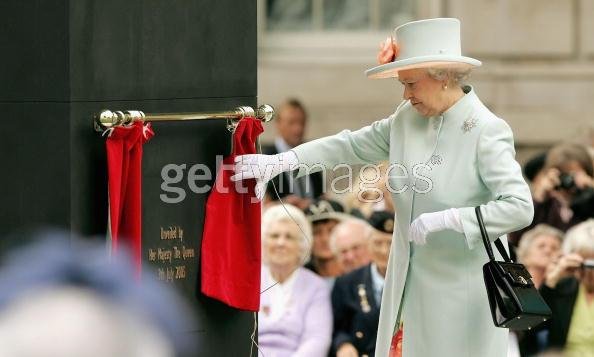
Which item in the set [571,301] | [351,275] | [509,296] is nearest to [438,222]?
[509,296]

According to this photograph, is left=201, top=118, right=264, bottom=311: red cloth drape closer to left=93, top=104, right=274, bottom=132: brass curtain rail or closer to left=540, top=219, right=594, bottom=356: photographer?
left=93, top=104, right=274, bottom=132: brass curtain rail

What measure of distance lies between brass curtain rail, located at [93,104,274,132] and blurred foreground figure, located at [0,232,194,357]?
3.00 m

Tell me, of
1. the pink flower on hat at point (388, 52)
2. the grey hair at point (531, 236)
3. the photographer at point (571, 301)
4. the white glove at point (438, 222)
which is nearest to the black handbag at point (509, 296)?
the white glove at point (438, 222)

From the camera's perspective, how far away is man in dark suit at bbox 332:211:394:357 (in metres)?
6.12

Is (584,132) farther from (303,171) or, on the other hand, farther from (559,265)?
(303,171)

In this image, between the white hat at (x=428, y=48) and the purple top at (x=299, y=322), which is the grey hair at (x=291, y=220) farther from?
the white hat at (x=428, y=48)

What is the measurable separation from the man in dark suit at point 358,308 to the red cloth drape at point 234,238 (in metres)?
1.66

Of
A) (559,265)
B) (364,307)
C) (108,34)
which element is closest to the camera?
(108,34)

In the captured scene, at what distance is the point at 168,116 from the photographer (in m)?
4.14

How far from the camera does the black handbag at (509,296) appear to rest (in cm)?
405

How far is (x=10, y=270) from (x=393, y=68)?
3506 millimetres

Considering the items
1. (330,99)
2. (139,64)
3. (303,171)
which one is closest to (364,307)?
(303,171)

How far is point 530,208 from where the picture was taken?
4184 millimetres

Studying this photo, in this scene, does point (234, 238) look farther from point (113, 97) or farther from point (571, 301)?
point (571, 301)
